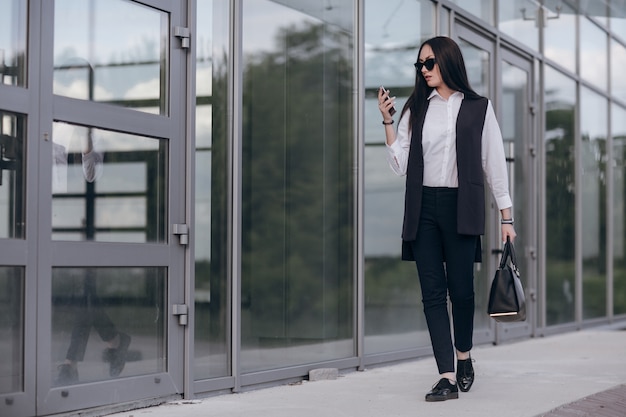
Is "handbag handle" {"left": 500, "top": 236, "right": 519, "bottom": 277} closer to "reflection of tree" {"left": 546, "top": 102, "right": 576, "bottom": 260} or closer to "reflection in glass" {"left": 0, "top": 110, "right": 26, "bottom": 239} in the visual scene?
"reflection in glass" {"left": 0, "top": 110, "right": 26, "bottom": 239}

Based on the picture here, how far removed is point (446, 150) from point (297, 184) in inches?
45.7

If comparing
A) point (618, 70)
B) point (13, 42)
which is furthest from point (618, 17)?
point (13, 42)

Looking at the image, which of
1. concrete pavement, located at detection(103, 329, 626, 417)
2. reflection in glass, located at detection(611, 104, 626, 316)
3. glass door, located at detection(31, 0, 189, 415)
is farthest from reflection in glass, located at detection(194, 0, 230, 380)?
reflection in glass, located at detection(611, 104, 626, 316)

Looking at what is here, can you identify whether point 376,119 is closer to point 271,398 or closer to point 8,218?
point 271,398

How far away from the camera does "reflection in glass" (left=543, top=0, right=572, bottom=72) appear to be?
393 inches

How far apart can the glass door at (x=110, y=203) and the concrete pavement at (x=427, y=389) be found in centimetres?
29

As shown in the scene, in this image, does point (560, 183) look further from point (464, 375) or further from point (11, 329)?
point (11, 329)

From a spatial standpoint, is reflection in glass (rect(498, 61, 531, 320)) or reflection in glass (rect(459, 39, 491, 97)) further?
reflection in glass (rect(498, 61, 531, 320))

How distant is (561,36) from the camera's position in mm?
10352

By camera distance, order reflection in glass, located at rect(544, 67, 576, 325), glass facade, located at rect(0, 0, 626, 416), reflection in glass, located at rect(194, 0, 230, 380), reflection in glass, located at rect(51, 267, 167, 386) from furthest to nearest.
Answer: reflection in glass, located at rect(544, 67, 576, 325) → reflection in glass, located at rect(194, 0, 230, 380) → reflection in glass, located at rect(51, 267, 167, 386) → glass facade, located at rect(0, 0, 626, 416)

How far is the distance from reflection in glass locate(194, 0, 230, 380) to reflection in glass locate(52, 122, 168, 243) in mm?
268

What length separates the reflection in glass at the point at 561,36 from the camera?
9984 mm

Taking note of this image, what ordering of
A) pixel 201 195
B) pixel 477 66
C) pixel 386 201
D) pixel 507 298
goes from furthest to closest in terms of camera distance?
1. pixel 477 66
2. pixel 386 201
3. pixel 201 195
4. pixel 507 298

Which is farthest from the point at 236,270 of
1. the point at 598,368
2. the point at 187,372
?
the point at 598,368
